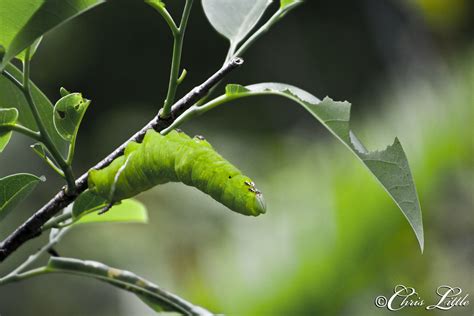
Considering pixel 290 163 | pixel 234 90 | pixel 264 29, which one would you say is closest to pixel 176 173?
pixel 234 90

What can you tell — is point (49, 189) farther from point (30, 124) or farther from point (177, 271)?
point (30, 124)

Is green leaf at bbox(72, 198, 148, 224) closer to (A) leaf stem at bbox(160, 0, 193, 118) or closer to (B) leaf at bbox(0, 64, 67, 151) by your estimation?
(B) leaf at bbox(0, 64, 67, 151)

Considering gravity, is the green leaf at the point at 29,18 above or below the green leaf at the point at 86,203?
above

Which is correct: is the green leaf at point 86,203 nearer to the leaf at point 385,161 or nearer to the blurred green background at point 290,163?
the leaf at point 385,161

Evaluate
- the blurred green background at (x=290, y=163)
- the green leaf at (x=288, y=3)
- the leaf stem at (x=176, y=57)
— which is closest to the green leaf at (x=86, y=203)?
the leaf stem at (x=176, y=57)

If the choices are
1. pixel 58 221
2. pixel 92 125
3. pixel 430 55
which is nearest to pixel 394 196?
pixel 58 221
